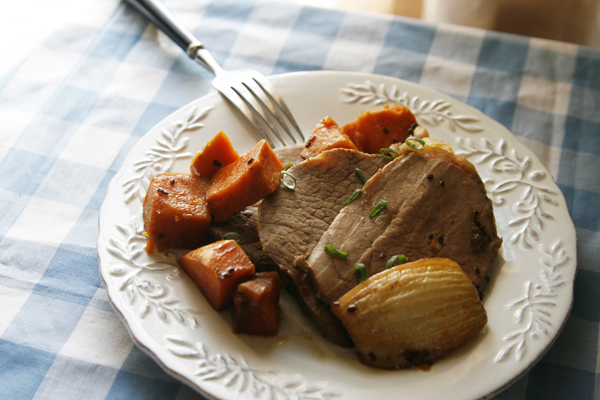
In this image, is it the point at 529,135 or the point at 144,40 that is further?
the point at 144,40

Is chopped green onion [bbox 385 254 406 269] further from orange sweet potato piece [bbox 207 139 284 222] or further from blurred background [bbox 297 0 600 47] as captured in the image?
blurred background [bbox 297 0 600 47]

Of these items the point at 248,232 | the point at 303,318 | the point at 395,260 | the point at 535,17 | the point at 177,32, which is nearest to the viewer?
the point at 395,260

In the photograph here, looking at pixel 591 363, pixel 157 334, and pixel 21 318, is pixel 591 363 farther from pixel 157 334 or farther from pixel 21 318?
pixel 21 318

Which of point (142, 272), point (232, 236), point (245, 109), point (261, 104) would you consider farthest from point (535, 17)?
point (142, 272)

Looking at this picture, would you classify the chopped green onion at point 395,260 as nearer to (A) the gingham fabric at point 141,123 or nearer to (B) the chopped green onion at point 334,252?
(B) the chopped green onion at point 334,252

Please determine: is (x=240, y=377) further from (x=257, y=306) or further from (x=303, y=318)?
(x=303, y=318)

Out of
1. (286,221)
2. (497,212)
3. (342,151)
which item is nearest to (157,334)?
(286,221)
